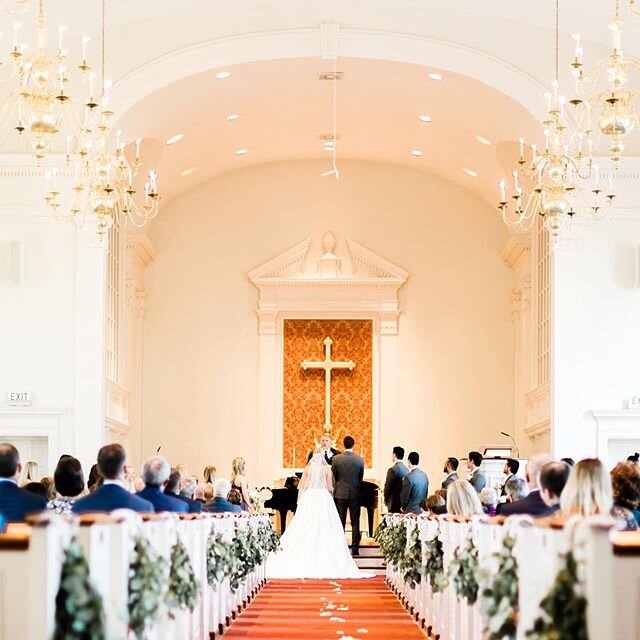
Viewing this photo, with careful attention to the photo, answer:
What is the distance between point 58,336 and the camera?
15211 mm

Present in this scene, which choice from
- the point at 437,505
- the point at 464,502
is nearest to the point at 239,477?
the point at 437,505

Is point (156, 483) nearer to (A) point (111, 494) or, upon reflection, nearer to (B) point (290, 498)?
(A) point (111, 494)

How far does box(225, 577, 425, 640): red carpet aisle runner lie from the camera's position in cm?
856

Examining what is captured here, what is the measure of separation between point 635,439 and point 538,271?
3870 mm

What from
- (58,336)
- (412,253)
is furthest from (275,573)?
(412,253)

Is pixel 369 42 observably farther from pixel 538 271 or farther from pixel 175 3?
pixel 538 271

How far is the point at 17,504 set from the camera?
6797 mm

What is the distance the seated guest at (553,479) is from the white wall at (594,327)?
8.87 m

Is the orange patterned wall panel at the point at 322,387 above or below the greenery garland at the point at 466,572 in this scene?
above

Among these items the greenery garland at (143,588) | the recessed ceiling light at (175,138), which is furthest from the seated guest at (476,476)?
the recessed ceiling light at (175,138)

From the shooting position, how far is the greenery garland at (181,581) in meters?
6.14

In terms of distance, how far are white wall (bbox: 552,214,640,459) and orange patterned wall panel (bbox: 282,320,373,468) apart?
669cm

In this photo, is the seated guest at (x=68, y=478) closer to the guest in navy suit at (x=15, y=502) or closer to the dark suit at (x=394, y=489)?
the guest in navy suit at (x=15, y=502)

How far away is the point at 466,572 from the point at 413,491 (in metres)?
8.12
